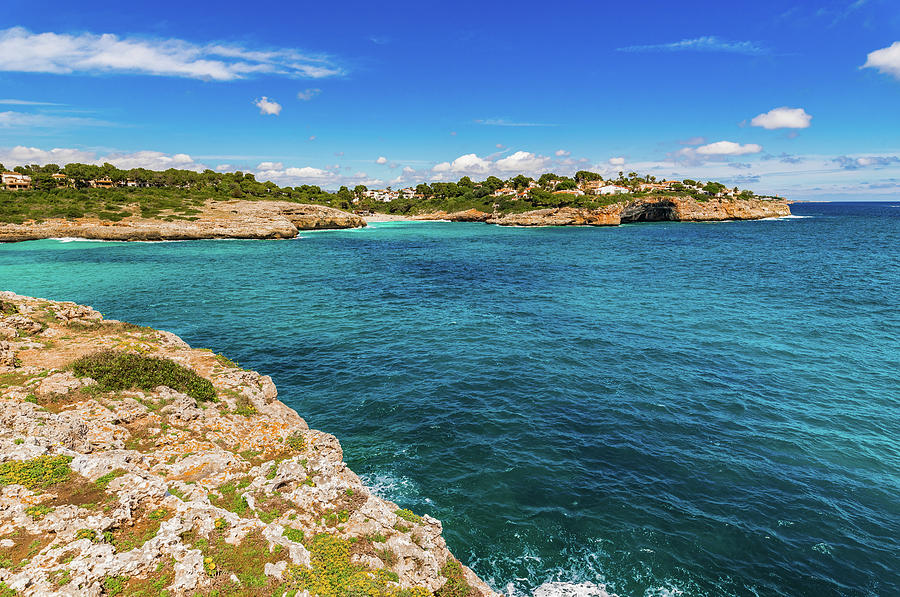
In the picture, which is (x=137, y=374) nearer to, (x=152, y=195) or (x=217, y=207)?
(x=217, y=207)

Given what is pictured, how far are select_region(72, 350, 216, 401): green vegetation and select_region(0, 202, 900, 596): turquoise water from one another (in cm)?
570

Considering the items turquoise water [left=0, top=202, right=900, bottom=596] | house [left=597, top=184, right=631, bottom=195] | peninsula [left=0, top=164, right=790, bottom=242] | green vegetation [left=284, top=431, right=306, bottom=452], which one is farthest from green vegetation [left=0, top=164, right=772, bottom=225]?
green vegetation [left=284, top=431, right=306, bottom=452]

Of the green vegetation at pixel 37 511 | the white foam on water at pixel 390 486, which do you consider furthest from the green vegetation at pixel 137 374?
the green vegetation at pixel 37 511

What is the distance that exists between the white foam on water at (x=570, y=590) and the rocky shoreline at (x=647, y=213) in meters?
157

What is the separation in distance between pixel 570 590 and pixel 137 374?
64.8ft

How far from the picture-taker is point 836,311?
132 ft

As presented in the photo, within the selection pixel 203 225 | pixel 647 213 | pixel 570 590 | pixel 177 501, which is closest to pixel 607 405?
pixel 570 590

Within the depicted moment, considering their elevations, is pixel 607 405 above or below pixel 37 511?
below

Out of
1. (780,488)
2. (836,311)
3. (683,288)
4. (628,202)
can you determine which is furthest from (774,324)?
(628,202)

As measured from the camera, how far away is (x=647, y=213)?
580ft

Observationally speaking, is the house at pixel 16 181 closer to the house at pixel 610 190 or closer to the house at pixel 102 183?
the house at pixel 102 183

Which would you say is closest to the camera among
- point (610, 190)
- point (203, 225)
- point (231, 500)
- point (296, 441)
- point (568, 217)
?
point (231, 500)

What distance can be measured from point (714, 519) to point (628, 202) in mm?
174637

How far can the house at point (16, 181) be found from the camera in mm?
143250
